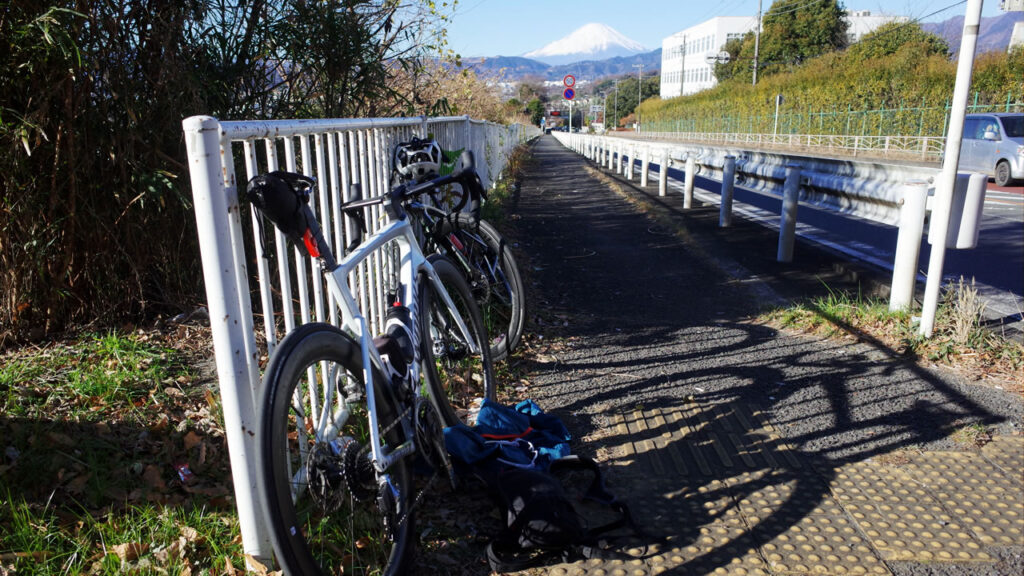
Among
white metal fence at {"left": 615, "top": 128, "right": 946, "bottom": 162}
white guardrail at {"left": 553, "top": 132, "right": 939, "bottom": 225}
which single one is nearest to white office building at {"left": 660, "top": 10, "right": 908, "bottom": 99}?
white metal fence at {"left": 615, "top": 128, "right": 946, "bottom": 162}

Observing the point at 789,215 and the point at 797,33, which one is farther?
the point at 797,33

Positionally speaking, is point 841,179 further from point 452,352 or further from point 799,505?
point 452,352

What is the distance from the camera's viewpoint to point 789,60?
2899 inches

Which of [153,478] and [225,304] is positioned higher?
[225,304]

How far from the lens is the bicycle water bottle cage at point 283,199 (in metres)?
2.05

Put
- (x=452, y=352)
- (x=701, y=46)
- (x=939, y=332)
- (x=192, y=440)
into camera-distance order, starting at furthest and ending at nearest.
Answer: (x=701, y=46), (x=939, y=332), (x=452, y=352), (x=192, y=440)

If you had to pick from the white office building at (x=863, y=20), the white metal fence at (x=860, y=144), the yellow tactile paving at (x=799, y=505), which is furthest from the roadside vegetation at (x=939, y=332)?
the white office building at (x=863, y=20)

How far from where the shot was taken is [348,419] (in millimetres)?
2578

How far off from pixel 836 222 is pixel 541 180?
991cm

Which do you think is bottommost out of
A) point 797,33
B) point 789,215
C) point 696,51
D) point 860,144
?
point 860,144

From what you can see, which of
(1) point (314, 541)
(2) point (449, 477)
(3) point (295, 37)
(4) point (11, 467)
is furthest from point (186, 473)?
(3) point (295, 37)

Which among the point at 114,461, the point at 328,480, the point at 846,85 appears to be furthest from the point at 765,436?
the point at 846,85

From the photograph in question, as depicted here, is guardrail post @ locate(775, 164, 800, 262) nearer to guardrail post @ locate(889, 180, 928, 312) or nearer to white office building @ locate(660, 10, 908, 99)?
guardrail post @ locate(889, 180, 928, 312)

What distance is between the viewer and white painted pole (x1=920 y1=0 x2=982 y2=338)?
14.7 ft
